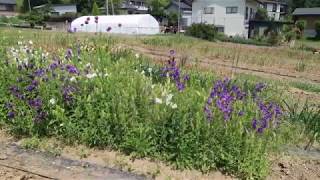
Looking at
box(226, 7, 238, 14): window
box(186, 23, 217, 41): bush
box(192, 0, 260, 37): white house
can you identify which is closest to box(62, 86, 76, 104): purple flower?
box(186, 23, 217, 41): bush

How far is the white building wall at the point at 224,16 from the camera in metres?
47.3

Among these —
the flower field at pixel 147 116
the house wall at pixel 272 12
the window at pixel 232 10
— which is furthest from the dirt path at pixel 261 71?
the house wall at pixel 272 12

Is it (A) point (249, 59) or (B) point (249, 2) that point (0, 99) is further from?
(B) point (249, 2)

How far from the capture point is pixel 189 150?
12.1 ft

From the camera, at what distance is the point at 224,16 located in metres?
48.8

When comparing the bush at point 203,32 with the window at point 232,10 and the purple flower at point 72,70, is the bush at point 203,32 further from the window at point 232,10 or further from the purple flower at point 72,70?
the purple flower at point 72,70

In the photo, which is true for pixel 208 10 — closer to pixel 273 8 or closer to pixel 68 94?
pixel 273 8

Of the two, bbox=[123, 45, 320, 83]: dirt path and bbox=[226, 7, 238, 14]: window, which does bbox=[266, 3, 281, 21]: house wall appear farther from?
bbox=[123, 45, 320, 83]: dirt path

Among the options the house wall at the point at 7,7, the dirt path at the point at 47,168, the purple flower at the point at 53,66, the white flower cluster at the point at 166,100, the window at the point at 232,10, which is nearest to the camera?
the dirt path at the point at 47,168

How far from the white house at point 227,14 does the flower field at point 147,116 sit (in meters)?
43.2

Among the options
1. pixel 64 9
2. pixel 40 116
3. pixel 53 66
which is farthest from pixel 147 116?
pixel 64 9

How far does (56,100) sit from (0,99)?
862mm

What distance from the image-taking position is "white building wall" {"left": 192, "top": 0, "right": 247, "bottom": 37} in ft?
155

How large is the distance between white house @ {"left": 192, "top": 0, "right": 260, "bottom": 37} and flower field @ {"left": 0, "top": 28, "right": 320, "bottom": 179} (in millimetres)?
43195
